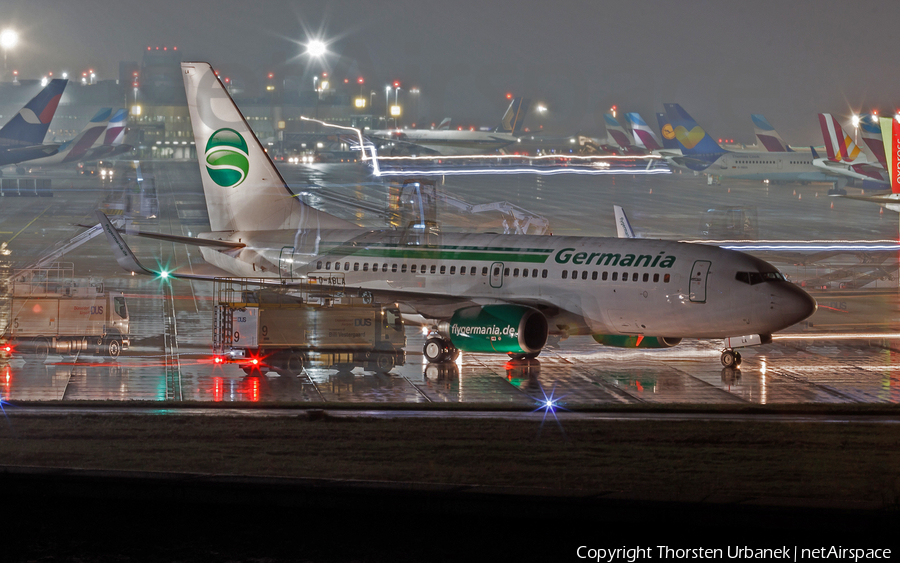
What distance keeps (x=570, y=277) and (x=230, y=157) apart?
1490 cm

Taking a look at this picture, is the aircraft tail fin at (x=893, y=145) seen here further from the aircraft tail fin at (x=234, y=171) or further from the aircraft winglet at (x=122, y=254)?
the aircraft winglet at (x=122, y=254)

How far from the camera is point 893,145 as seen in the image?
63.0 meters

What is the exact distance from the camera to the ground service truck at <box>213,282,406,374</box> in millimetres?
27359

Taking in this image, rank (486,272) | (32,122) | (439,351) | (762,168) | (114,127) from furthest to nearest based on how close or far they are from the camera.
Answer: (762,168)
(114,127)
(32,122)
(486,272)
(439,351)

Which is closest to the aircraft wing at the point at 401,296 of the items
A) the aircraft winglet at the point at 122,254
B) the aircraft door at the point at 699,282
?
the aircraft winglet at the point at 122,254

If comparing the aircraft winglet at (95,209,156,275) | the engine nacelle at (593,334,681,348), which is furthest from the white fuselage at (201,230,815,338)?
the aircraft winglet at (95,209,156,275)

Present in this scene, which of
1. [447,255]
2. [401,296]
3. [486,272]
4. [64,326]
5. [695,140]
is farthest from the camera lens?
[695,140]

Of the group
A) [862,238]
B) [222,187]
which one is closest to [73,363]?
[222,187]

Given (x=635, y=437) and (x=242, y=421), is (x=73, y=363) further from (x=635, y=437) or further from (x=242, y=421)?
(x=635, y=437)

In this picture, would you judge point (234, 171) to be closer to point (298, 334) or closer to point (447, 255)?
point (447, 255)

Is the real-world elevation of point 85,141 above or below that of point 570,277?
above

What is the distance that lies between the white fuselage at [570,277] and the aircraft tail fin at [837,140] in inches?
4264

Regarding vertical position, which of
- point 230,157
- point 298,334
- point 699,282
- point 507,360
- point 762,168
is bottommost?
point 507,360

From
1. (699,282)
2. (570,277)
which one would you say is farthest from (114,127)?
(699,282)
